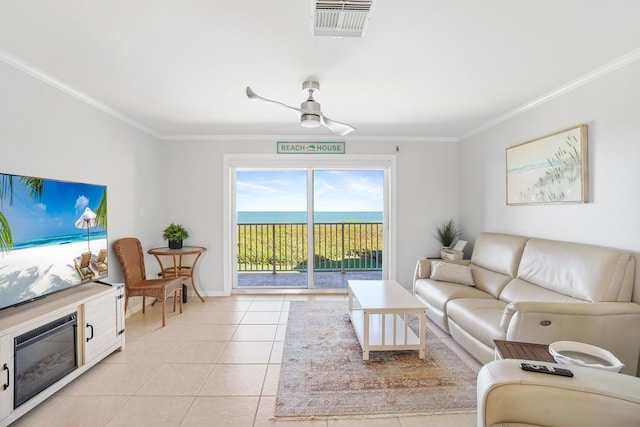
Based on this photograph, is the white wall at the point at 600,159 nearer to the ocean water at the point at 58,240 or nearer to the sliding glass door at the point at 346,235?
the sliding glass door at the point at 346,235

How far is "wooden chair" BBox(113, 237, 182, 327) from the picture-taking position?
3.32 m

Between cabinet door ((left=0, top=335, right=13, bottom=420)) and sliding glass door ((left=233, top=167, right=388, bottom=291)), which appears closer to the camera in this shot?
cabinet door ((left=0, top=335, right=13, bottom=420))

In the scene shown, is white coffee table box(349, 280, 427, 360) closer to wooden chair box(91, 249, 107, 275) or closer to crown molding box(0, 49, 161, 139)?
wooden chair box(91, 249, 107, 275)

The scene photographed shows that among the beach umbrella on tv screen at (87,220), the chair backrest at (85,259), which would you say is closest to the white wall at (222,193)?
the beach umbrella on tv screen at (87,220)

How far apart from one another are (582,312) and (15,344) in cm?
348

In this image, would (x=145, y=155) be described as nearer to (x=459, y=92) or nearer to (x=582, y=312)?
(x=459, y=92)

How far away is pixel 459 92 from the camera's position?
2842 mm

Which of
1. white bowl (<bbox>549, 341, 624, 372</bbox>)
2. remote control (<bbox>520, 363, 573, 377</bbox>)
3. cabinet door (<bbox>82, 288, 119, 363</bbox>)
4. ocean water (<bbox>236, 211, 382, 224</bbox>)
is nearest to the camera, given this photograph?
remote control (<bbox>520, 363, 573, 377</bbox>)

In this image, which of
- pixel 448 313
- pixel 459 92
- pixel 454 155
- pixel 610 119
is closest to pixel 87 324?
pixel 448 313

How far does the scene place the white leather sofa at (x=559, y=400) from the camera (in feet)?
3.43

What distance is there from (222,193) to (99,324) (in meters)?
2.37

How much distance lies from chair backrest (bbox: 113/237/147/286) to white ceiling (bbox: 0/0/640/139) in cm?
148

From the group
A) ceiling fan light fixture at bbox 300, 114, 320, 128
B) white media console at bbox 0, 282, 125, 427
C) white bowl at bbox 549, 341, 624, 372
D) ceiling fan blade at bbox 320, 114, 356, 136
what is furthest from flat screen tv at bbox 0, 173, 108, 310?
white bowl at bbox 549, 341, 624, 372

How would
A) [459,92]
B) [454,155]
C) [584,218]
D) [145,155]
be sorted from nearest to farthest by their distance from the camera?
[584,218], [459,92], [145,155], [454,155]
